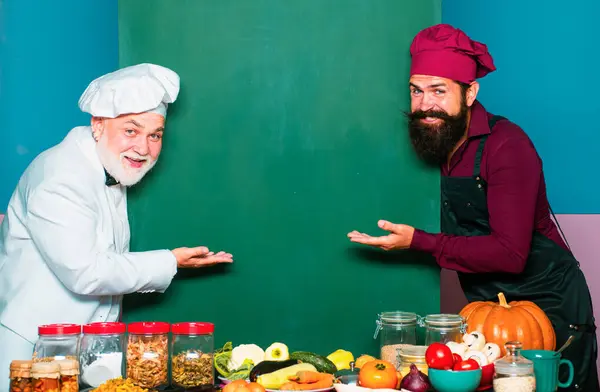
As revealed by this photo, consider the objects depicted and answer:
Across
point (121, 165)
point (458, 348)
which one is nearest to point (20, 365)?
point (121, 165)

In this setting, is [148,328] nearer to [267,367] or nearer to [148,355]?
[148,355]

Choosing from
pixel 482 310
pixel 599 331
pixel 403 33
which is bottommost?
pixel 599 331

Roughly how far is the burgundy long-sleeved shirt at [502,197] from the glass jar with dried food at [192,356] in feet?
3.09

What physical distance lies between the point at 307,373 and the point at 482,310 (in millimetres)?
786

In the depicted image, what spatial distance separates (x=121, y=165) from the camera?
2293 mm

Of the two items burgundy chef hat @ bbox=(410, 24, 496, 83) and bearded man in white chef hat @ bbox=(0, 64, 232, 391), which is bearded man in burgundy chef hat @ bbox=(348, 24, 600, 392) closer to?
burgundy chef hat @ bbox=(410, 24, 496, 83)

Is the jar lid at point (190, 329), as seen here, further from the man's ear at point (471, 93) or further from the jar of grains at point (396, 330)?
the man's ear at point (471, 93)

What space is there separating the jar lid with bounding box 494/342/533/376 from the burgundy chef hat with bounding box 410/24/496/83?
104 centimetres

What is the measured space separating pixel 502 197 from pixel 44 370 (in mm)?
1706

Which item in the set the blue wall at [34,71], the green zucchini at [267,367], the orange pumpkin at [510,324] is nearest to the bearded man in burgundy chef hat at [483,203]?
the orange pumpkin at [510,324]

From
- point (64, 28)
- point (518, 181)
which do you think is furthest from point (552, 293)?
point (64, 28)

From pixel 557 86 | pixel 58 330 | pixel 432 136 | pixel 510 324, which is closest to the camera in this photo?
pixel 58 330

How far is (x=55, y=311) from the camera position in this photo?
227cm

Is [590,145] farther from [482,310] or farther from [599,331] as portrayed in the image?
[482,310]
